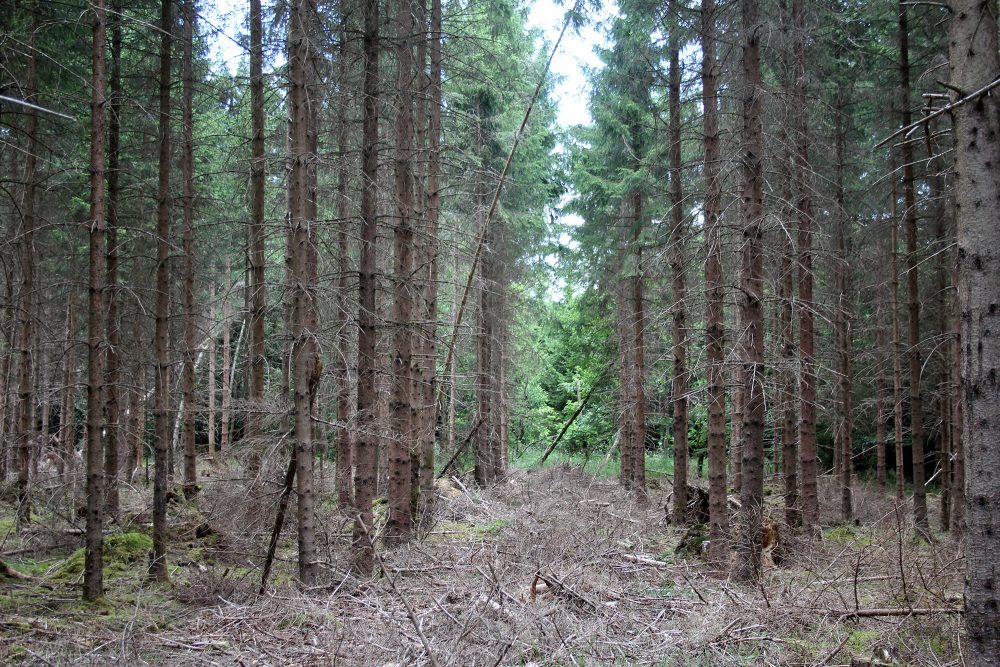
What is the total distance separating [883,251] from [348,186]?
1210 centimetres

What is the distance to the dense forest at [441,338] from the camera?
607 cm

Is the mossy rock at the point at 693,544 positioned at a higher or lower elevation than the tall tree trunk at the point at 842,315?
lower

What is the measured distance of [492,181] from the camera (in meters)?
18.5

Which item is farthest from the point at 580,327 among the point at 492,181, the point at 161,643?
the point at 161,643

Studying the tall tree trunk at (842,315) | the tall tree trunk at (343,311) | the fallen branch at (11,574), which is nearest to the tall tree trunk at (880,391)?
the tall tree trunk at (842,315)

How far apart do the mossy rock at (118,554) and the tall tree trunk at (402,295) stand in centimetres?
355

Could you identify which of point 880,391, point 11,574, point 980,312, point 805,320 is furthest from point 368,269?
point 880,391

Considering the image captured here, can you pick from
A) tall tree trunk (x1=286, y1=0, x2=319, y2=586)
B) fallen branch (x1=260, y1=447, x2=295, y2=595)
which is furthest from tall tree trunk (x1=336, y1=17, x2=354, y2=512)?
fallen branch (x1=260, y1=447, x2=295, y2=595)

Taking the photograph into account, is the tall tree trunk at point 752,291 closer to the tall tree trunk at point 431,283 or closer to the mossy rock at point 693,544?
the mossy rock at point 693,544

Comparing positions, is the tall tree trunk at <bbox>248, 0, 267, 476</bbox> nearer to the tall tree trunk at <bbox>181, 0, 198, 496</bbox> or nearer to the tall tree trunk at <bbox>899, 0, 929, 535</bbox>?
the tall tree trunk at <bbox>181, 0, 198, 496</bbox>

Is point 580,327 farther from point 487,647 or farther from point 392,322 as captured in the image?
point 487,647

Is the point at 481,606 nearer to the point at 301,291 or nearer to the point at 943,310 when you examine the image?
the point at 301,291

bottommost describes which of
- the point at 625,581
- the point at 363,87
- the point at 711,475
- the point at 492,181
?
the point at 625,581

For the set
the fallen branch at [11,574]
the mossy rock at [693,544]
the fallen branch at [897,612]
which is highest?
the fallen branch at [897,612]
